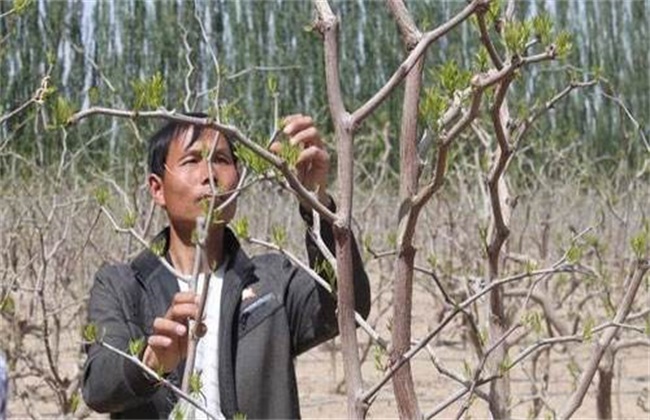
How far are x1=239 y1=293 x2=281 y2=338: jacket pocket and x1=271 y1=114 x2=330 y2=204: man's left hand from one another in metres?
0.37

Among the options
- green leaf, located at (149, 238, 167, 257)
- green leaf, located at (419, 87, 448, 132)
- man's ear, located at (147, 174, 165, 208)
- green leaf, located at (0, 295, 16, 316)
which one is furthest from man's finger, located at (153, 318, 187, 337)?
green leaf, located at (0, 295, 16, 316)

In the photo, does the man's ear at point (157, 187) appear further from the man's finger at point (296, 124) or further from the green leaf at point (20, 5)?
the man's finger at point (296, 124)

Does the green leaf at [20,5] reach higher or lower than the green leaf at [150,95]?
higher

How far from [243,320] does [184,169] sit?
0.96 ft

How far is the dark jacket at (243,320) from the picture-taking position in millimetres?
2379

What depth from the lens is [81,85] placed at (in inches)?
581

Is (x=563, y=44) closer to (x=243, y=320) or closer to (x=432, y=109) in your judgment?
(x=432, y=109)

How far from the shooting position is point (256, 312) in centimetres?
246

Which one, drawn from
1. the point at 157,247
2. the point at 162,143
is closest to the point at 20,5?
the point at 162,143

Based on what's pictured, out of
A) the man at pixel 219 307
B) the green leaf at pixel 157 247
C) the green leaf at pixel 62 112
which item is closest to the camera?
the green leaf at pixel 62 112

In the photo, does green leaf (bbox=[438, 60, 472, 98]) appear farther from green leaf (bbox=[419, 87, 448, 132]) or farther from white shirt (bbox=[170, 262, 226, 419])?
white shirt (bbox=[170, 262, 226, 419])

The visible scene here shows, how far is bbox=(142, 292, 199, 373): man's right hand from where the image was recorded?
75.2 inches

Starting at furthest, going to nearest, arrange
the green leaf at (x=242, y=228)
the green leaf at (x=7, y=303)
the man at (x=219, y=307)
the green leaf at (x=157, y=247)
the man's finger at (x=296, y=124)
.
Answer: the green leaf at (x=7, y=303) < the man at (x=219, y=307) < the green leaf at (x=157, y=247) < the man's finger at (x=296, y=124) < the green leaf at (x=242, y=228)

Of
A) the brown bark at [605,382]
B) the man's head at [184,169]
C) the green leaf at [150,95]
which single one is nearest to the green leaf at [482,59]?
the green leaf at [150,95]
